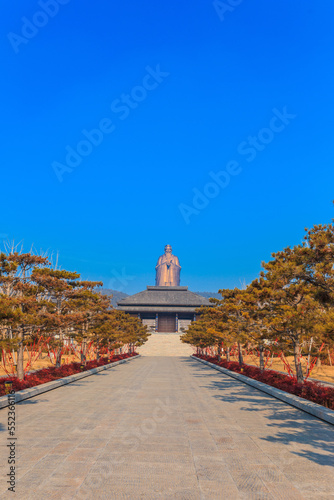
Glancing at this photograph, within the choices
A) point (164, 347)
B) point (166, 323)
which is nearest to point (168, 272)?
point (166, 323)

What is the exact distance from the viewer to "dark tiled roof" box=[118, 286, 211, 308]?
8314 cm

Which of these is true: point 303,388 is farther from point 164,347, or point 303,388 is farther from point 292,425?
point 164,347

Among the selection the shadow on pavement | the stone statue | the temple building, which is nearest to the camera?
the shadow on pavement

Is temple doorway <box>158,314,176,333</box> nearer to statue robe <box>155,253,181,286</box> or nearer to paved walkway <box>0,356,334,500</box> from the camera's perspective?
statue robe <box>155,253,181,286</box>

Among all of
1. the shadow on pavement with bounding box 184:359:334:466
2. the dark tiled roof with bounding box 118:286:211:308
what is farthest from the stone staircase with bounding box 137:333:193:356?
the shadow on pavement with bounding box 184:359:334:466

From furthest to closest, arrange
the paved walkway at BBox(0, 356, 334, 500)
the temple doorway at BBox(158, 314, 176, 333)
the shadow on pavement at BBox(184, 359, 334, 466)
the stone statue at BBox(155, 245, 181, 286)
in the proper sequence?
the stone statue at BBox(155, 245, 181, 286)
the temple doorway at BBox(158, 314, 176, 333)
the shadow on pavement at BBox(184, 359, 334, 466)
the paved walkway at BBox(0, 356, 334, 500)

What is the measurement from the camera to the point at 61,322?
50.1ft

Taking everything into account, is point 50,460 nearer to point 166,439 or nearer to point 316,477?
point 166,439

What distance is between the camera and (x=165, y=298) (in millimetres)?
86938

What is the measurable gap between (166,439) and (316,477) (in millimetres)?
3027

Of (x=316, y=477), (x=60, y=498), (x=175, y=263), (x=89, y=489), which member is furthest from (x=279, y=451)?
(x=175, y=263)

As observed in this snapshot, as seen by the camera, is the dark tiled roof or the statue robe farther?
the statue robe

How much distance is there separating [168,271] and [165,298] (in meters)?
33.9

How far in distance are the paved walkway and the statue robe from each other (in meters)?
107
